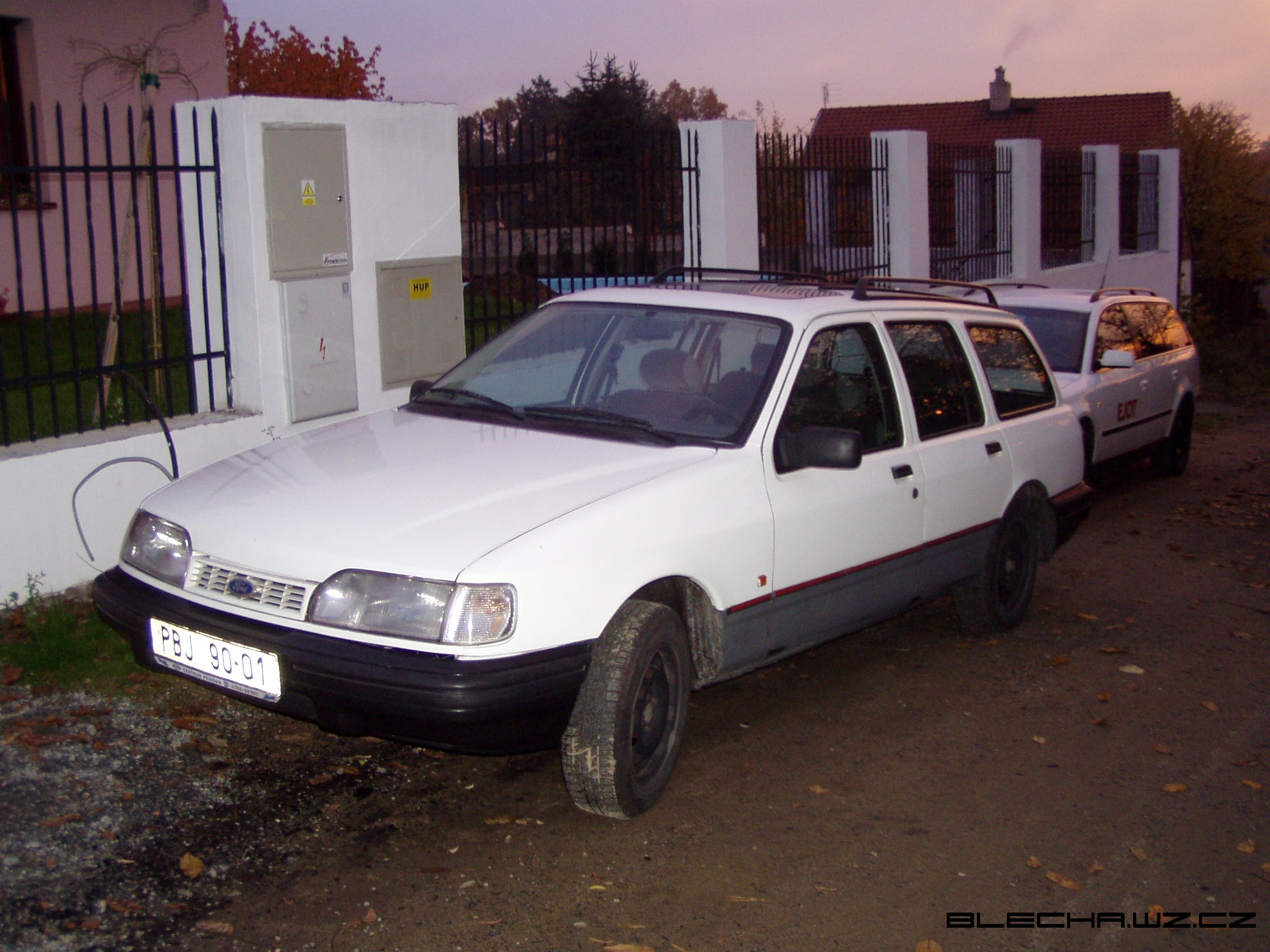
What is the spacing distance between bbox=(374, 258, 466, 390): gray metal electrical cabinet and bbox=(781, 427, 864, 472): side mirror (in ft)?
13.1

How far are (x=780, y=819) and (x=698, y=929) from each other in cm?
83

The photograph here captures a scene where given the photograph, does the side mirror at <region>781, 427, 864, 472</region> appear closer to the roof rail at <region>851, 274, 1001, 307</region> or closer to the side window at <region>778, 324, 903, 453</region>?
the side window at <region>778, 324, 903, 453</region>

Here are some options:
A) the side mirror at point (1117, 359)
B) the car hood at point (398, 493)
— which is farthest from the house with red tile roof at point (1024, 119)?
the car hood at point (398, 493)

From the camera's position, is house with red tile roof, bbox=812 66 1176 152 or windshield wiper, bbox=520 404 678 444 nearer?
windshield wiper, bbox=520 404 678 444

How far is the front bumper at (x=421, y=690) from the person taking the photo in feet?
12.6

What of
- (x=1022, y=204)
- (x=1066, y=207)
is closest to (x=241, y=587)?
(x=1022, y=204)

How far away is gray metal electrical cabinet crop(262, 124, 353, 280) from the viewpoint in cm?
737

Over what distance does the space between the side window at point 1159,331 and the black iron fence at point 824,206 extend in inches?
129

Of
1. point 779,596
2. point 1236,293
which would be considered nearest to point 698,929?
point 779,596

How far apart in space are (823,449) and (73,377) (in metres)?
3.99

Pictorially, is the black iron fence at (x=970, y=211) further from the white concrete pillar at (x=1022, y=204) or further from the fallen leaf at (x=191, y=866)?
the fallen leaf at (x=191, y=866)

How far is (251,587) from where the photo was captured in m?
4.18

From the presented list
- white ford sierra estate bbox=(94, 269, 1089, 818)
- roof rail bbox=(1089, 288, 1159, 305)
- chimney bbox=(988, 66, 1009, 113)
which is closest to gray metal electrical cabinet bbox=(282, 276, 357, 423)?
white ford sierra estate bbox=(94, 269, 1089, 818)

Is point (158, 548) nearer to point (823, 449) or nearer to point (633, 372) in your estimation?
point (633, 372)
